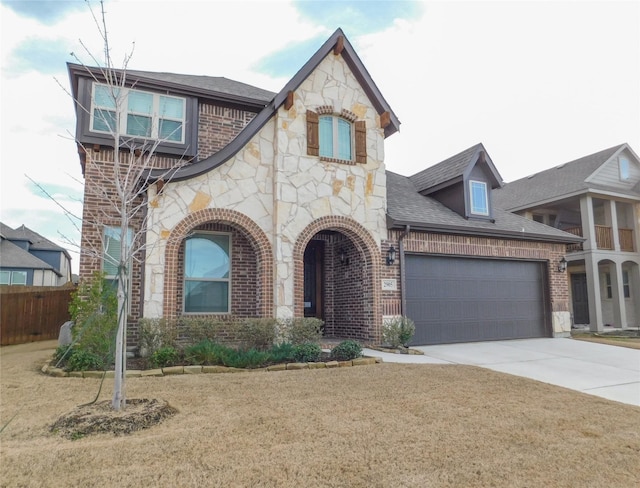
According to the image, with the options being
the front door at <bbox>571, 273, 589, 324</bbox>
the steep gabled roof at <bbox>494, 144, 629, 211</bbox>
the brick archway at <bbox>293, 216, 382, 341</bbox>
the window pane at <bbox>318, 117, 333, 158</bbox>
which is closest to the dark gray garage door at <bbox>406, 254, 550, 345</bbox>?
the brick archway at <bbox>293, 216, 382, 341</bbox>

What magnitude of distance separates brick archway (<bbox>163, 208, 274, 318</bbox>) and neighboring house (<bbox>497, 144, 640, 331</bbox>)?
45.3 feet

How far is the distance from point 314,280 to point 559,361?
633 centimetres

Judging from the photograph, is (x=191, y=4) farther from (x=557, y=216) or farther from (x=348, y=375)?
(x=557, y=216)

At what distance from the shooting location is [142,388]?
18.7 ft

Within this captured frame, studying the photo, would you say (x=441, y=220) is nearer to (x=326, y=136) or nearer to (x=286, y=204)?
(x=326, y=136)

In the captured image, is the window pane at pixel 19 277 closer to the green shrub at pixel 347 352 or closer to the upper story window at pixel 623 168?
the green shrub at pixel 347 352

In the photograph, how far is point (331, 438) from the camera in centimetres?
392

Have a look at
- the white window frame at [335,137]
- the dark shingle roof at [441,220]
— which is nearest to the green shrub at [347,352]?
the dark shingle roof at [441,220]

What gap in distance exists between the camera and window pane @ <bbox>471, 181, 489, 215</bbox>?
12.4 m

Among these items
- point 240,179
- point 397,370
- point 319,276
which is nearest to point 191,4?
point 240,179

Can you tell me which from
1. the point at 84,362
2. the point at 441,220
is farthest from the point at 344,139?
the point at 84,362

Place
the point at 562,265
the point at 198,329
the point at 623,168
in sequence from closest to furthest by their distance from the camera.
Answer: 1. the point at 198,329
2. the point at 562,265
3. the point at 623,168

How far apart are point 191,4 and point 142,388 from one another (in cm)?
831

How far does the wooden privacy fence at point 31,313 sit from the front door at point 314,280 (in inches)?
302
